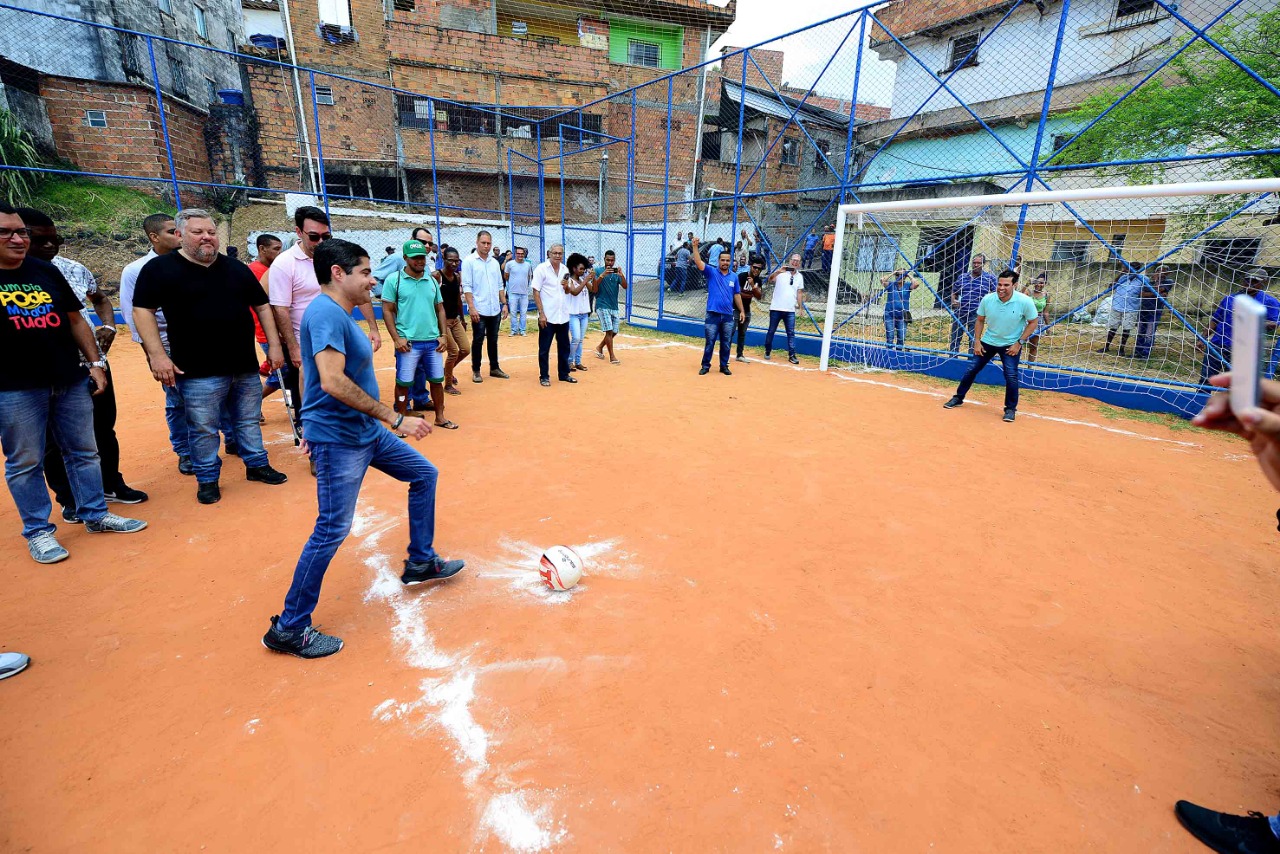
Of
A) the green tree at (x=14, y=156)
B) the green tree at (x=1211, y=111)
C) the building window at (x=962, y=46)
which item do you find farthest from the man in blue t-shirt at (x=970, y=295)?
the green tree at (x=14, y=156)

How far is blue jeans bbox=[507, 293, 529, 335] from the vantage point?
12375 mm

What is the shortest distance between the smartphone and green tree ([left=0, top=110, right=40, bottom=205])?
1745 cm

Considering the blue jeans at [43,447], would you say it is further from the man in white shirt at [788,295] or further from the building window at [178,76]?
the building window at [178,76]

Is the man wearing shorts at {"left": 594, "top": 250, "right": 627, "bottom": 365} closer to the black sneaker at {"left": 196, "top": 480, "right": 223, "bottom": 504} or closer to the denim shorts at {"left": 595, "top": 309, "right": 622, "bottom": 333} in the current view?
the denim shorts at {"left": 595, "top": 309, "right": 622, "bottom": 333}

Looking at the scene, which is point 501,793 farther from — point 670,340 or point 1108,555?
point 670,340

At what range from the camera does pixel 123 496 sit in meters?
4.27

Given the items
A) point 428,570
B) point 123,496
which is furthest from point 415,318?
point 428,570

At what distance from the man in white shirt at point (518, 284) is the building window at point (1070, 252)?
9.91 metres

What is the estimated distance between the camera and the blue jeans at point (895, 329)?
1085 cm

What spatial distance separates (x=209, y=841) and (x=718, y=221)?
21.5 meters

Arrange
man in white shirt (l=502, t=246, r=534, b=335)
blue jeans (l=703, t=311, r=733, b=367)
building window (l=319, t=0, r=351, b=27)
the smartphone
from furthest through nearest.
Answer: building window (l=319, t=0, r=351, b=27) < man in white shirt (l=502, t=246, r=534, b=335) < blue jeans (l=703, t=311, r=733, b=367) < the smartphone

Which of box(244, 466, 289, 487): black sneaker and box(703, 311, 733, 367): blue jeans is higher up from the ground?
box(703, 311, 733, 367): blue jeans

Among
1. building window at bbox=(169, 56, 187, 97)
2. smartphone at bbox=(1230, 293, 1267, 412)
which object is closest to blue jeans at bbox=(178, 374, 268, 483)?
smartphone at bbox=(1230, 293, 1267, 412)

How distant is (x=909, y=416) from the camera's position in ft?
23.6
